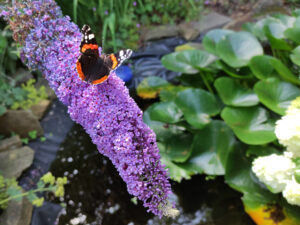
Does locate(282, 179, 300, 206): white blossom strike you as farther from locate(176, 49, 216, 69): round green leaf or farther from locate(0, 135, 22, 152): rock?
locate(0, 135, 22, 152): rock

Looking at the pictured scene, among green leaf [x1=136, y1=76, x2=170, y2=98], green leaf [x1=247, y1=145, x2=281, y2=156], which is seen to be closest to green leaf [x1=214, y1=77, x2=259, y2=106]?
green leaf [x1=247, y1=145, x2=281, y2=156]

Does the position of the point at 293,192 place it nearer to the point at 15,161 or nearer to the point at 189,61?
the point at 189,61

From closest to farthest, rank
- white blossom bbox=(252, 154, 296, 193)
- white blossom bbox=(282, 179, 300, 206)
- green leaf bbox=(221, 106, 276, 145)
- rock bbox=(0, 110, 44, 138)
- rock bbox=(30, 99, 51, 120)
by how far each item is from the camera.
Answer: white blossom bbox=(282, 179, 300, 206)
white blossom bbox=(252, 154, 296, 193)
green leaf bbox=(221, 106, 276, 145)
rock bbox=(0, 110, 44, 138)
rock bbox=(30, 99, 51, 120)

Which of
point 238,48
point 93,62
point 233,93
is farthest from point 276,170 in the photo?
point 238,48

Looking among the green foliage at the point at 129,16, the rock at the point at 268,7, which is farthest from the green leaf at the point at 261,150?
the rock at the point at 268,7

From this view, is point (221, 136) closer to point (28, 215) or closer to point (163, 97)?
point (163, 97)

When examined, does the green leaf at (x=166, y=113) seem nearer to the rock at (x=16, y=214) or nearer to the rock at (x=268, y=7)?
the rock at (x=16, y=214)

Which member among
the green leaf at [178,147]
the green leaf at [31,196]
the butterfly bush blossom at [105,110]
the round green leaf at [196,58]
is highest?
the butterfly bush blossom at [105,110]
